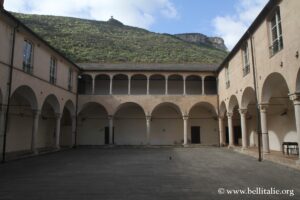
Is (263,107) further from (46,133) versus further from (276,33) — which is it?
(46,133)

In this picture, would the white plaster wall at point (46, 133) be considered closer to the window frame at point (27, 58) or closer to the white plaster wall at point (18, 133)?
the white plaster wall at point (18, 133)

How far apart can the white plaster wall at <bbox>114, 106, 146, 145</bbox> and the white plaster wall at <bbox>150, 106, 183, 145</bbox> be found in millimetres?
1186

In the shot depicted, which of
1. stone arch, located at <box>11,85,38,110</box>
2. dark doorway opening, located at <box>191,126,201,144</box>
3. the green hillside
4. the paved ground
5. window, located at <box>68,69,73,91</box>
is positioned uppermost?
the green hillside

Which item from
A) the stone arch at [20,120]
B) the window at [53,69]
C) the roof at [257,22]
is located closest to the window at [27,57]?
the stone arch at [20,120]

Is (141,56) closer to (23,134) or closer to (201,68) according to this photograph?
(201,68)

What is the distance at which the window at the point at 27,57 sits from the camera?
15.2m

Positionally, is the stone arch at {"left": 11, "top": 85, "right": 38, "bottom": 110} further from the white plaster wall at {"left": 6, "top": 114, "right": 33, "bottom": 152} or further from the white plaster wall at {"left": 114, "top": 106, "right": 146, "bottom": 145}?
the white plaster wall at {"left": 114, "top": 106, "right": 146, "bottom": 145}

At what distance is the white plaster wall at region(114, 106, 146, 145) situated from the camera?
27.3 m

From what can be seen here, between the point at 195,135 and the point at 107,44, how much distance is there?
48533mm

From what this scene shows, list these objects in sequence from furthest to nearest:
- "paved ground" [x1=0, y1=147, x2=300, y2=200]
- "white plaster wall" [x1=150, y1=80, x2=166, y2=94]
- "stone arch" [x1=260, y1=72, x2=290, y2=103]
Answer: "white plaster wall" [x1=150, y1=80, x2=166, y2=94], "stone arch" [x1=260, y1=72, x2=290, y2=103], "paved ground" [x1=0, y1=147, x2=300, y2=200]

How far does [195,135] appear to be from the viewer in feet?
90.6

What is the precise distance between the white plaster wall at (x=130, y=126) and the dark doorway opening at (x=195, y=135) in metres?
5.23

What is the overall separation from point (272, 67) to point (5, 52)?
1335 cm

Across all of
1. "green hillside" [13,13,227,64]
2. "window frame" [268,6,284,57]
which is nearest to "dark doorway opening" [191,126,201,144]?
"window frame" [268,6,284,57]
